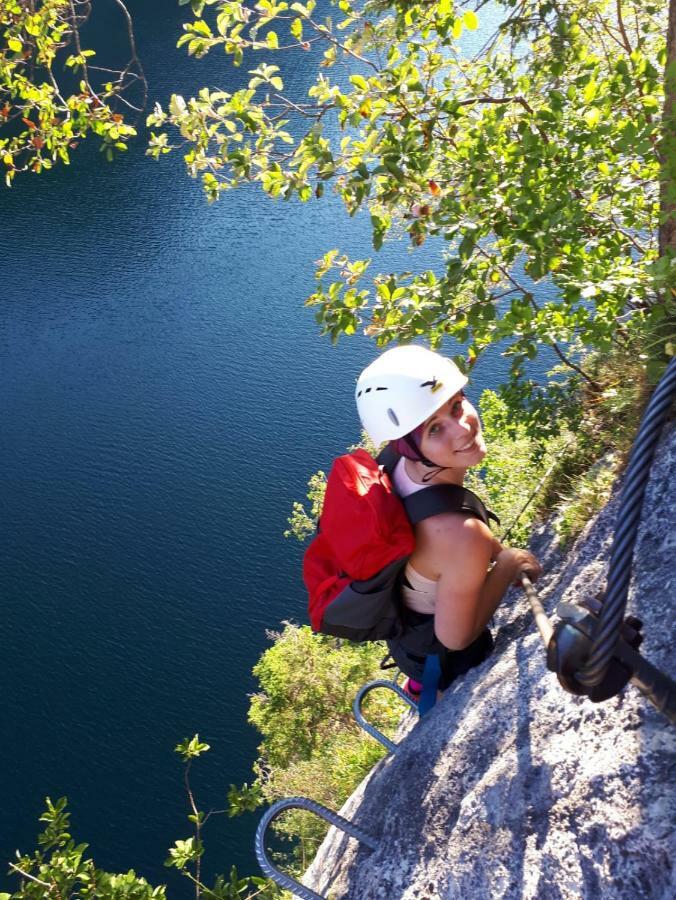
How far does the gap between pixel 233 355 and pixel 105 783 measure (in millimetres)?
12711

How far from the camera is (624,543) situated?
101cm

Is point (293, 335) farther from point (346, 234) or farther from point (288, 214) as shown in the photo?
point (288, 214)

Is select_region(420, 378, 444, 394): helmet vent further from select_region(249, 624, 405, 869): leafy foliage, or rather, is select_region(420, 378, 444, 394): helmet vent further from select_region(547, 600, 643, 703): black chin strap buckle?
select_region(249, 624, 405, 869): leafy foliage

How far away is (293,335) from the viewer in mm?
27859

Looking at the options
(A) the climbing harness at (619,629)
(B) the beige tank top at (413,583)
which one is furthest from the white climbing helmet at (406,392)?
(A) the climbing harness at (619,629)

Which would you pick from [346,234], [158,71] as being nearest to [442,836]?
[346,234]

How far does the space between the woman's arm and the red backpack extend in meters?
0.07

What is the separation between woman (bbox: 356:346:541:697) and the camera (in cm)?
276

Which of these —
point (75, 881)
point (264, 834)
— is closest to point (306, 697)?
point (75, 881)

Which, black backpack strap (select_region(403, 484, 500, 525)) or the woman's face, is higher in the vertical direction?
the woman's face

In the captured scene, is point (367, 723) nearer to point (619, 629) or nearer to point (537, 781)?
point (537, 781)

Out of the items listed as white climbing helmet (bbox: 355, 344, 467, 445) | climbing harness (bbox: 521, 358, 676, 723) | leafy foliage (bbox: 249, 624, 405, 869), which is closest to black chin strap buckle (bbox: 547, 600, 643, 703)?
climbing harness (bbox: 521, 358, 676, 723)

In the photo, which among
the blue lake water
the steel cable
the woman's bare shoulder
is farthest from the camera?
the blue lake water

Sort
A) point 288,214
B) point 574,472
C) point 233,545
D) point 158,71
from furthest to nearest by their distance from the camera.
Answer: point 158,71, point 288,214, point 233,545, point 574,472
